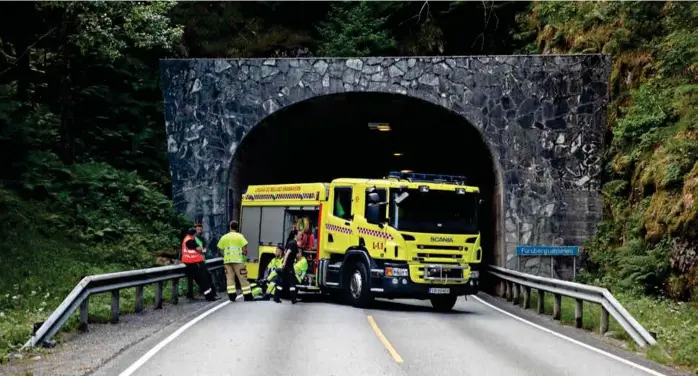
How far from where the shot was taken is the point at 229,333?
14523 millimetres

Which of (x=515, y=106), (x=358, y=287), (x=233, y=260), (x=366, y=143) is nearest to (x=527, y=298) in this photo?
(x=358, y=287)

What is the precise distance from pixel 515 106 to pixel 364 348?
658 inches

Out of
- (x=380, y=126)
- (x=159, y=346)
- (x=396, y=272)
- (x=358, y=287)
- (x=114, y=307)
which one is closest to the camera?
(x=159, y=346)

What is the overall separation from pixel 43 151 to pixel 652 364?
21014mm

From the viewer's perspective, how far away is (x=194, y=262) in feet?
71.2

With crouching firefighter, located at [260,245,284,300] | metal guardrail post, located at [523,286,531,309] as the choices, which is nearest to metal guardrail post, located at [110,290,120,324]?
crouching firefighter, located at [260,245,284,300]

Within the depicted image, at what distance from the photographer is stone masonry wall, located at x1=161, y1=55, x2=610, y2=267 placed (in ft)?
90.9

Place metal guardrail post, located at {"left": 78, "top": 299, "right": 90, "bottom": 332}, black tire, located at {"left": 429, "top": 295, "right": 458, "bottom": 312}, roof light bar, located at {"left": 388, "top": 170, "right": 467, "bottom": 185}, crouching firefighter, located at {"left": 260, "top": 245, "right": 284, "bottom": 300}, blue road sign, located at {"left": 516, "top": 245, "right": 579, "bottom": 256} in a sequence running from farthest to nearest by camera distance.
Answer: blue road sign, located at {"left": 516, "top": 245, "right": 579, "bottom": 256}, crouching firefighter, located at {"left": 260, "top": 245, "right": 284, "bottom": 300}, roof light bar, located at {"left": 388, "top": 170, "right": 467, "bottom": 185}, black tire, located at {"left": 429, "top": 295, "right": 458, "bottom": 312}, metal guardrail post, located at {"left": 78, "top": 299, "right": 90, "bottom": 332}

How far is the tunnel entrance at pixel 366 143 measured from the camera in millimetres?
29125

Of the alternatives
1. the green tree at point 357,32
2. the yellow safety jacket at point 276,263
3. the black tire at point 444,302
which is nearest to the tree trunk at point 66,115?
the yellow safety jacket at point 276,263

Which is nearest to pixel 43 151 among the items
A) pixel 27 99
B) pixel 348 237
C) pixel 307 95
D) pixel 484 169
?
pixel 27 99

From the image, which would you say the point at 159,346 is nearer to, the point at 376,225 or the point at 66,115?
the point at 376,225

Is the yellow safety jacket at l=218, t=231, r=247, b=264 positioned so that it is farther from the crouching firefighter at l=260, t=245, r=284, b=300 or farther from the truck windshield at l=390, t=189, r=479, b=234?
the truck windshield at l=390, t=189, r=479, b=234

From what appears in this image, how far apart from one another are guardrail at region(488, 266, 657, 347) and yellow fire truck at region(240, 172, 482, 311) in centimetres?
173
